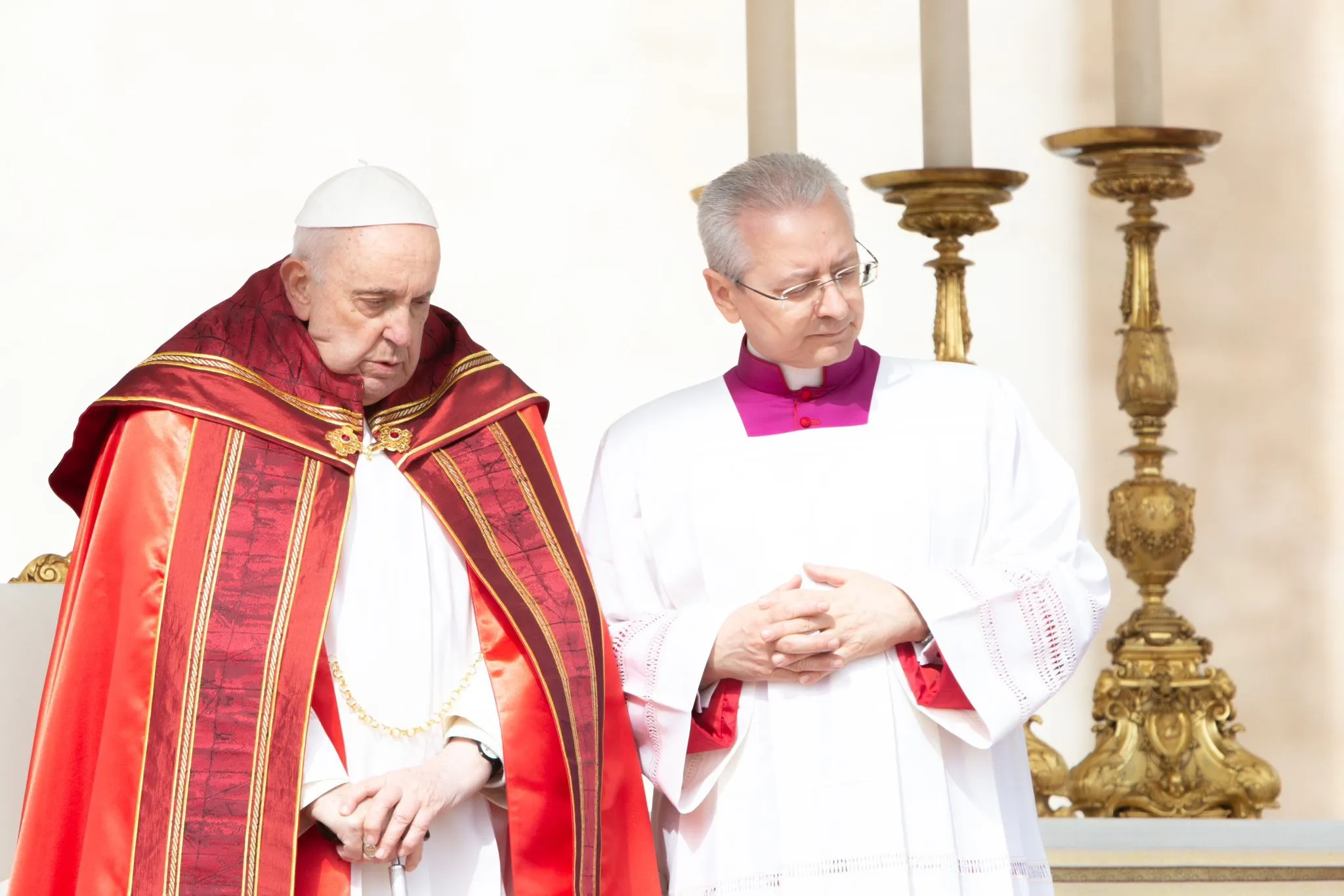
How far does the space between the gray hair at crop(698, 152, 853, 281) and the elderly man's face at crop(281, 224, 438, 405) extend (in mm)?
491

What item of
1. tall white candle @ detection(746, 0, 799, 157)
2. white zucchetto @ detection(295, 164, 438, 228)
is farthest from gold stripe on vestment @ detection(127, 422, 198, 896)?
tall white candle @ detection(746, 0, 799, 157)

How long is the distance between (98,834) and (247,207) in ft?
13.6

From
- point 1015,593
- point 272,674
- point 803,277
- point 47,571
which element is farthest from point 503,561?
point 47,571

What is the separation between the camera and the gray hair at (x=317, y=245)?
2.96 m

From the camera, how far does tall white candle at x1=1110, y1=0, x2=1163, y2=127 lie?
4.58m

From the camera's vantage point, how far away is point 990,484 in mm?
3262

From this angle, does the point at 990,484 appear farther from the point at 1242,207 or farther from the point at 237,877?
the point at 1242,207

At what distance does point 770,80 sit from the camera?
4352 mm

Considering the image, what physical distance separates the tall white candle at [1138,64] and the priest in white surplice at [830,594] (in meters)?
1.51

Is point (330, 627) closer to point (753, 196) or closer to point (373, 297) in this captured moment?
point (373, 297)

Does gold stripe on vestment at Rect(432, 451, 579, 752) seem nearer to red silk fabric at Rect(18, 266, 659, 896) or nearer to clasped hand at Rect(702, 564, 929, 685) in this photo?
red silk fabric at Rect(18, 266, 659, 896)

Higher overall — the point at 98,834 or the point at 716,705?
the point at 716,705

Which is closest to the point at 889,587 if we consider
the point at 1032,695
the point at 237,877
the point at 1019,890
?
the point at 1032,695

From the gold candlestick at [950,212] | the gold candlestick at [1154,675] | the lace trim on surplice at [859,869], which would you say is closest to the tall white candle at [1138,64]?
the gold candlestick at [1154,675]
